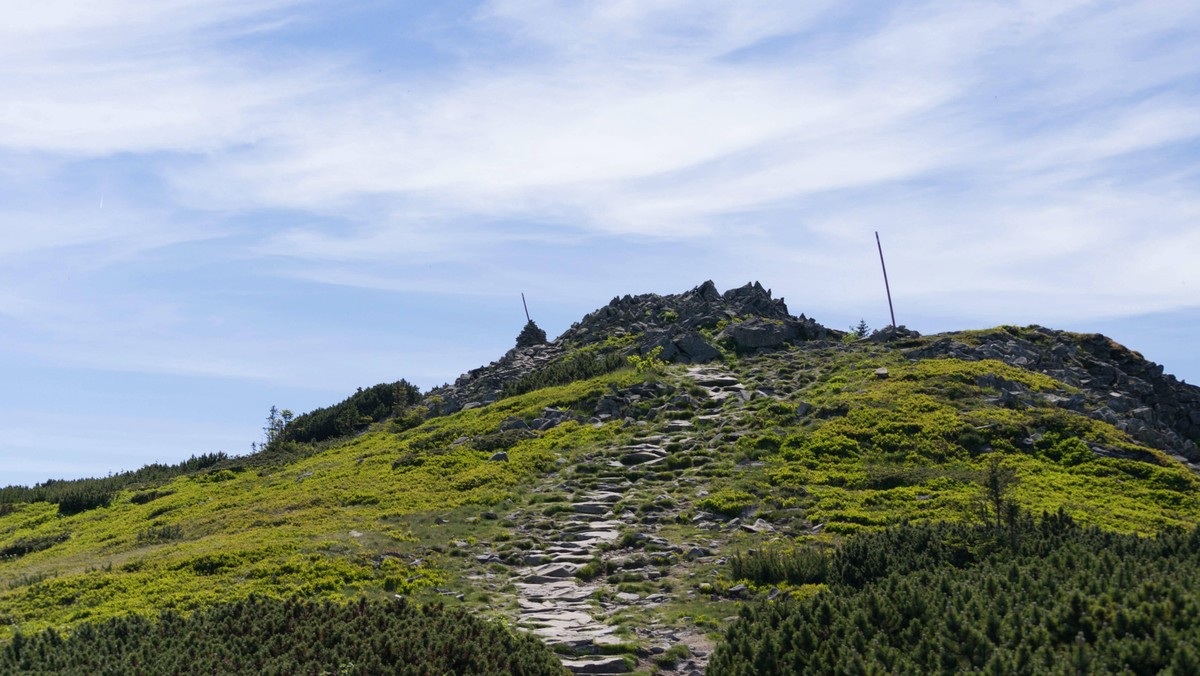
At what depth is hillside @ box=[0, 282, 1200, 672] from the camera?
2245cm

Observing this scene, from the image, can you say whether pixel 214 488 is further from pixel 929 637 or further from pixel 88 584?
pixel 929 637

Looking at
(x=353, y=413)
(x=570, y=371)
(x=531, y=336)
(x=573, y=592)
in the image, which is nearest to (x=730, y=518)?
(x=573, y=592)

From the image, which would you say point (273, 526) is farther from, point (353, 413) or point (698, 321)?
point (698, 321)

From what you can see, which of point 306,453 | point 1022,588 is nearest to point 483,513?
point 1022,588

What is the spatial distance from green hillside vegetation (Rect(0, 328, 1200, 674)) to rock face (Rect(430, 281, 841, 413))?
2495 millimetres

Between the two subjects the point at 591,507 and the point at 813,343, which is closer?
the point at 591,507

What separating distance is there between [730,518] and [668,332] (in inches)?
1143

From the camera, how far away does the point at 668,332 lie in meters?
57.5

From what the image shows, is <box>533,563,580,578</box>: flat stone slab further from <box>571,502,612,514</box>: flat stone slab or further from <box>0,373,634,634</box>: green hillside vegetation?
<box>571,502,612,514</box>: flat stone slab

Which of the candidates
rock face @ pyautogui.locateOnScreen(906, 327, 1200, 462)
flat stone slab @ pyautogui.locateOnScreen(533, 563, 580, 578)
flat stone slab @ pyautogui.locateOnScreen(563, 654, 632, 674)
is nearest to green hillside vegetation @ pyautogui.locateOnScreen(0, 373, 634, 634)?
flat stone slab @ pyautogui.locateOnScreen(533, 563, 580, 578)

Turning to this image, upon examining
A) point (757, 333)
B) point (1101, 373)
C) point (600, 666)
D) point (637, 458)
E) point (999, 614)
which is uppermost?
point (757, 333)

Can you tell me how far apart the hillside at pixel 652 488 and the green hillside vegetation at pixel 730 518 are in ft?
0.47

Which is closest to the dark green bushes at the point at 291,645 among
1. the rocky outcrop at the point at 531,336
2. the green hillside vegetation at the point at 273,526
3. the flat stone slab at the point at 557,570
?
the green hillside vegetation at the point at 273,526

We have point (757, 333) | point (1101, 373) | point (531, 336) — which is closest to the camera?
point (1101, 373)
